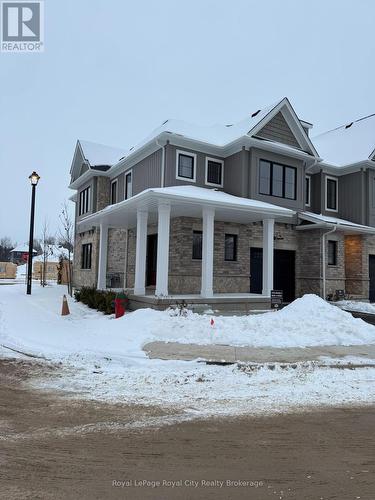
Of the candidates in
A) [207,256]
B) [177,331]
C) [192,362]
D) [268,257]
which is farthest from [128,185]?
[192,362]

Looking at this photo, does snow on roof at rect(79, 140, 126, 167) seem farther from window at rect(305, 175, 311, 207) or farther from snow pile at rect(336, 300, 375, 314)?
snow pile at rect(336, 300, 375, 314)

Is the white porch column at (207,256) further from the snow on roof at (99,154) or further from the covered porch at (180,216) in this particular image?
the snow on roof at (99,154)

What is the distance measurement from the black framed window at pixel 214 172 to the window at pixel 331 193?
6.92 m

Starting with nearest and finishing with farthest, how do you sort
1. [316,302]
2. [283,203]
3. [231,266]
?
[316,302] < [231,266] < [283,203]

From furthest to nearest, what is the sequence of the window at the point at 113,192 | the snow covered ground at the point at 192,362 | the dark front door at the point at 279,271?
the window at the point at 113,192
the dark front door at the point at 279,271
the snow covered ground at the point at 192,362

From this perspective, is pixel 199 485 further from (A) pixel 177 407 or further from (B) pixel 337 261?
(B) pixel 337 261

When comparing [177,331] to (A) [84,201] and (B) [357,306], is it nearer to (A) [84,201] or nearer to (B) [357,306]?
(B) [357,306]

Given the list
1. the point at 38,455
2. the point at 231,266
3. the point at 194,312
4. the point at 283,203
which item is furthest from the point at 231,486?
the point at 283,203

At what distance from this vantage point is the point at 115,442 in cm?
455

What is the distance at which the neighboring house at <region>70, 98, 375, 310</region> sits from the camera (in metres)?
14.7

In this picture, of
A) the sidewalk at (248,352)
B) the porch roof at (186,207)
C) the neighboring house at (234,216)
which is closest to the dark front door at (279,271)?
the neighboring house at (234,216)

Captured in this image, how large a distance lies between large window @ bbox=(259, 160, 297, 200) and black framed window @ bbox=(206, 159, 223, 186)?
1775 millimetres

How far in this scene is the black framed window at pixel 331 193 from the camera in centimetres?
2212

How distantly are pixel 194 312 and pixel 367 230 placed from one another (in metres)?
11.4
